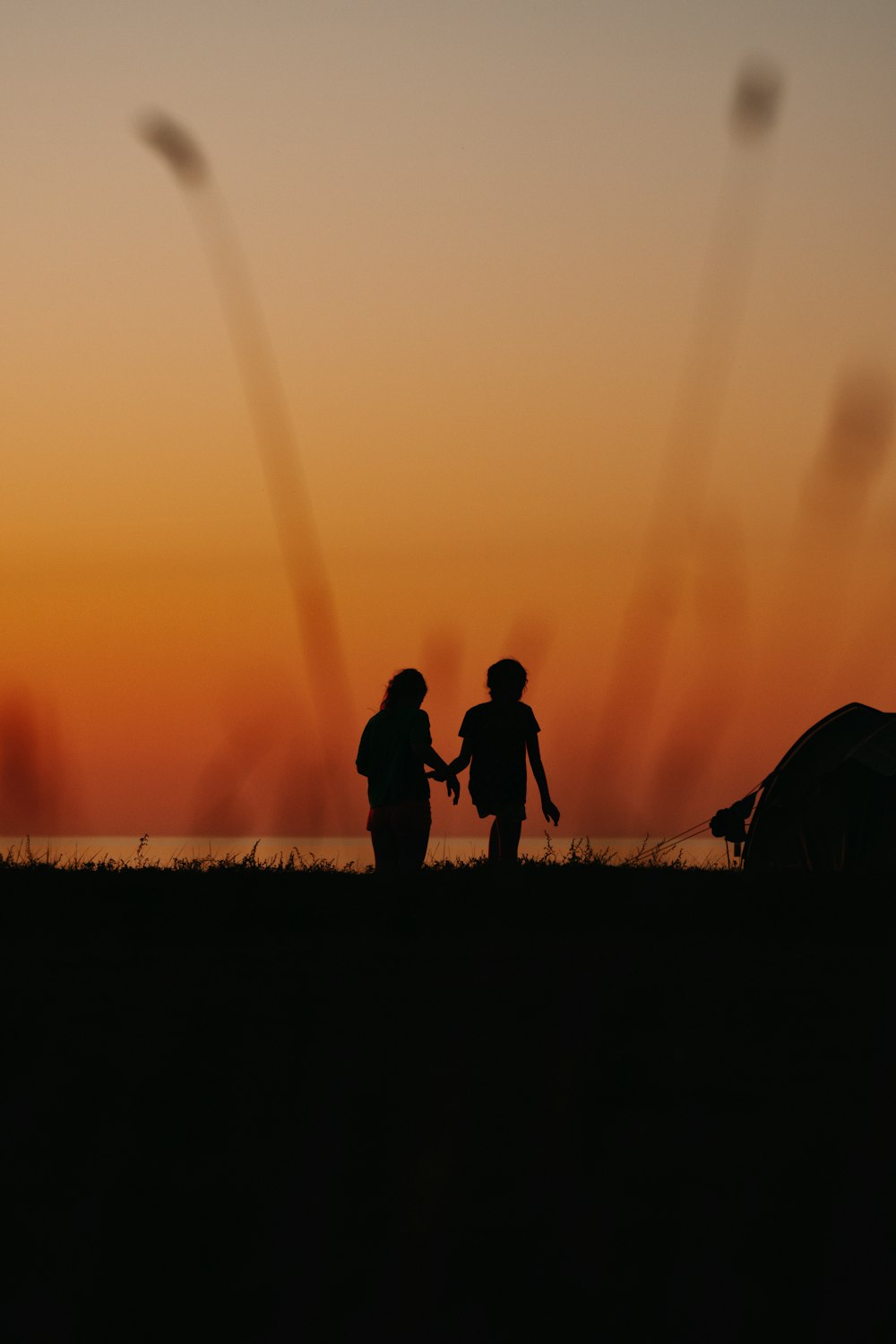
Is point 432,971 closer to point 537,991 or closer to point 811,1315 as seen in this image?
point 537,991

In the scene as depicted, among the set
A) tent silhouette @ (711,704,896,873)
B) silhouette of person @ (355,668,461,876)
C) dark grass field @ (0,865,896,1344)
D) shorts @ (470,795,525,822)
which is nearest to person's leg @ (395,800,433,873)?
silhouette of person @ (355,668,461,876)

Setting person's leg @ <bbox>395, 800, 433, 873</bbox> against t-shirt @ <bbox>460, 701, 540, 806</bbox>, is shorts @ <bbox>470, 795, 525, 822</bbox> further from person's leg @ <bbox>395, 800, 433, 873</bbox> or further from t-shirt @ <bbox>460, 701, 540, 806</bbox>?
person's leg @ <bbox>395, 800, 433, 873</bbox>

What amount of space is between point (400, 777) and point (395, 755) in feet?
0.54

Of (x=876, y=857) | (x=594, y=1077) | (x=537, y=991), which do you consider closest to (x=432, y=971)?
(x=537, y=991)

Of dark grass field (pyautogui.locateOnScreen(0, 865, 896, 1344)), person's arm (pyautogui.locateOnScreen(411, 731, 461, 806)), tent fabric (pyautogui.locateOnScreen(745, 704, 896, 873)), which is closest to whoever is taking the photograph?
dark grass field (pyautogui.locateOnScreen(0, 865, 896, 1344))

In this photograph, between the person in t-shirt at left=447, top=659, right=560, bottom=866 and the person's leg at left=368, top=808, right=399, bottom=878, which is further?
the person in t-shirt at left=447, top=659, right=560, bottom=866

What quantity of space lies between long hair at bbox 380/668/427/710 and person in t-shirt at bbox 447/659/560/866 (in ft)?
1.97

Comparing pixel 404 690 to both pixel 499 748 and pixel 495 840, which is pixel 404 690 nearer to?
pixel 499 748

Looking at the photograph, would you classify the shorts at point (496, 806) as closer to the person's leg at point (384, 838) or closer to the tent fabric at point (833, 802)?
the person's leg at point (384, 838)

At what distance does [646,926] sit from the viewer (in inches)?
406

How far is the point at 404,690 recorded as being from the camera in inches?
480

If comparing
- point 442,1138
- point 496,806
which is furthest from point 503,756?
point 442,1138

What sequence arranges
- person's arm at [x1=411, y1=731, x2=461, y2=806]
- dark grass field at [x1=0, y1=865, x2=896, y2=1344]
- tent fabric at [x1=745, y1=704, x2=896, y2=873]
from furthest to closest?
tent fabric at [x1=745, y1=704, x2=896, y2=873]
person's arm at [x1=411, y1=731, x2=461, y2=806]
dark grass field at [x1=0, y1=865, x2=896, y2=1344]

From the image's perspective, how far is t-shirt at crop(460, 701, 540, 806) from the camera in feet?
40.8
